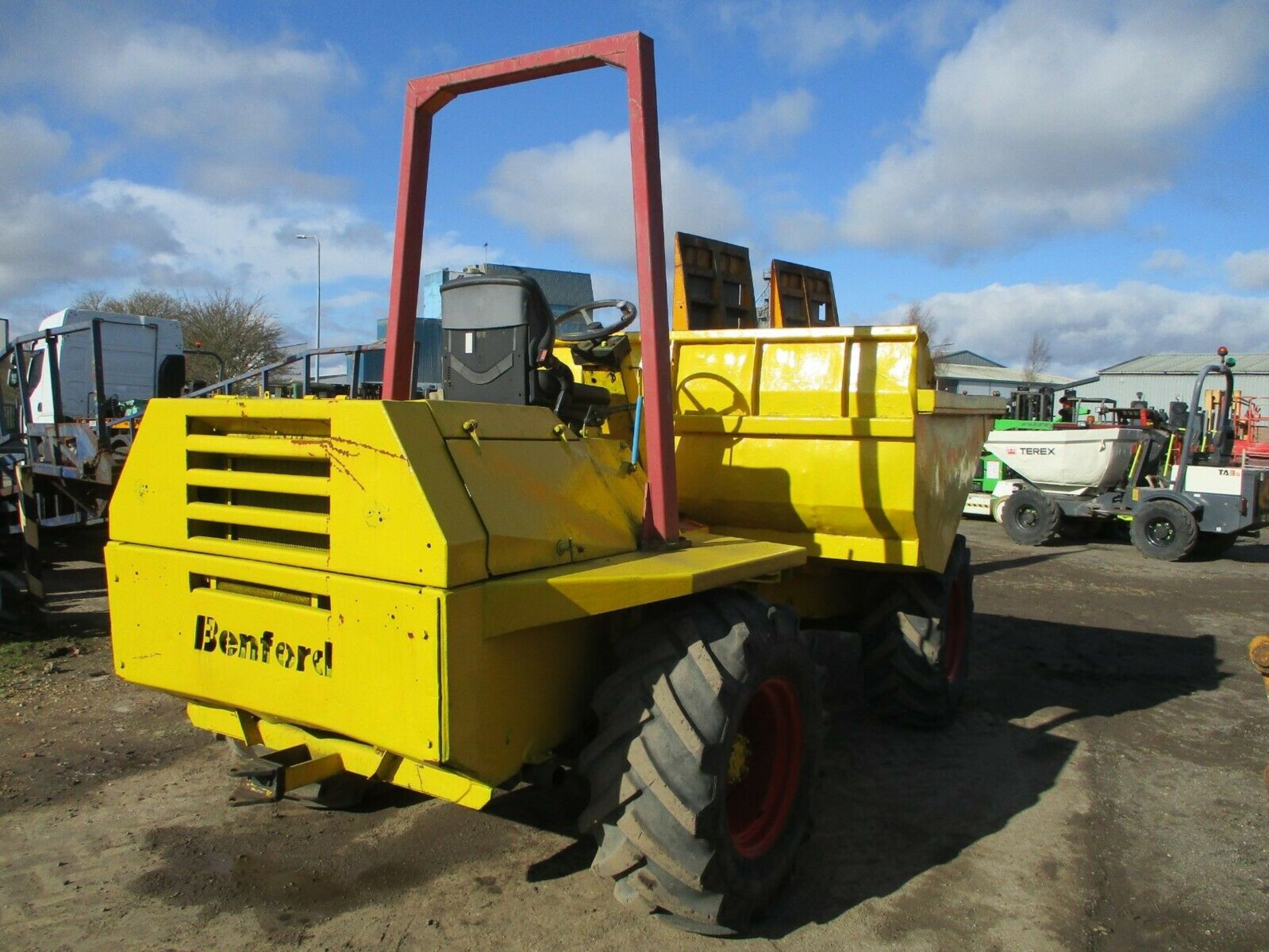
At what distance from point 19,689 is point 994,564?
34.2 ft

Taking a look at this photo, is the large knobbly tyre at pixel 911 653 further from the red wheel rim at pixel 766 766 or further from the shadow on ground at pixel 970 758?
the red wheel rim at pixel 766 766

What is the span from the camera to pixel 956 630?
5848mm

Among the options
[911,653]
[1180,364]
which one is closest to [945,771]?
[911,653]

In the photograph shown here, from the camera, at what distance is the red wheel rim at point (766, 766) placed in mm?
3436

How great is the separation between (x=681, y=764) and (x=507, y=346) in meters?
1.59

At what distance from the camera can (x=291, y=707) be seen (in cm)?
292

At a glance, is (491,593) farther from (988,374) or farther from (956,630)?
(988,374)

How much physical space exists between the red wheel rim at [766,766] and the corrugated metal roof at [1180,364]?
5659 cm

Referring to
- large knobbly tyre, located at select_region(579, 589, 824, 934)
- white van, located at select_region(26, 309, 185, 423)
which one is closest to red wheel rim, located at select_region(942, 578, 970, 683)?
large knobbly tyre, located at select_region(579, 589, 824, 934)

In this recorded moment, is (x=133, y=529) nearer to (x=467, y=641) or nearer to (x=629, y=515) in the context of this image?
(x=467, y=641)

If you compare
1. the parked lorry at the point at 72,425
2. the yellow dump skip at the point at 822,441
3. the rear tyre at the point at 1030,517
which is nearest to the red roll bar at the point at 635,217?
the yellow dump skip at the point at 822,441

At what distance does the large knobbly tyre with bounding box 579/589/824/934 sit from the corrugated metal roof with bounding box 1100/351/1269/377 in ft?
187

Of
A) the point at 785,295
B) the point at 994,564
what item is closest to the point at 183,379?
the point at 785,295

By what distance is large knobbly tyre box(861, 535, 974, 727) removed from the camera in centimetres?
506
